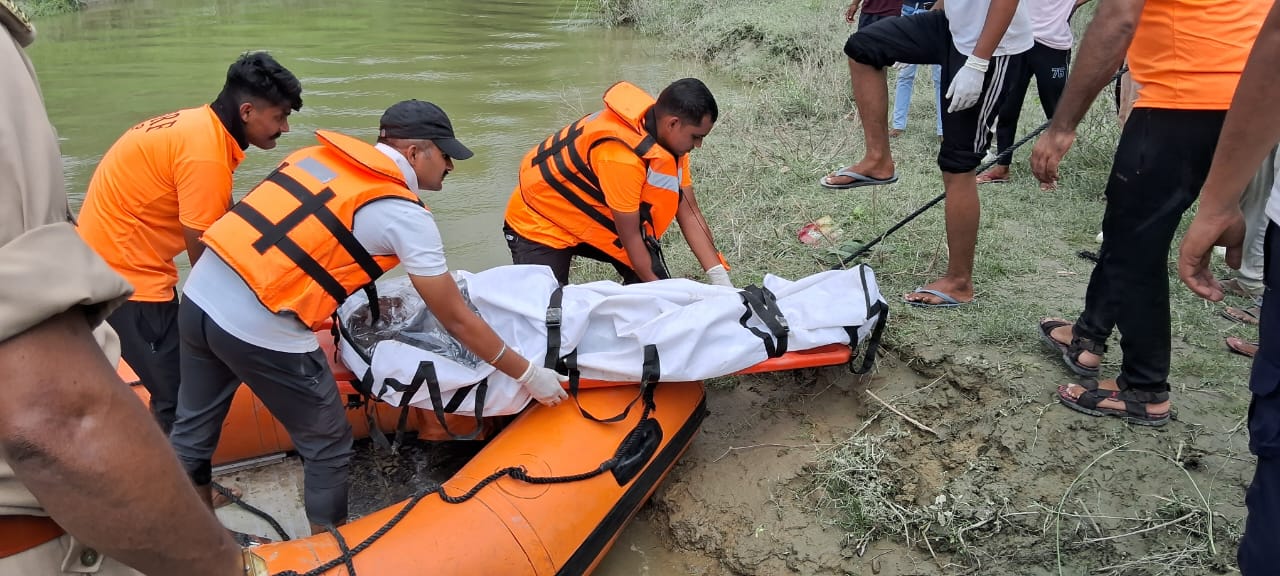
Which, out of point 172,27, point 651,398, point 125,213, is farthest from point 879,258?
point 172,27

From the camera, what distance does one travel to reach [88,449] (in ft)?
2.76

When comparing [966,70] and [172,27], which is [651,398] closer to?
[966,70]

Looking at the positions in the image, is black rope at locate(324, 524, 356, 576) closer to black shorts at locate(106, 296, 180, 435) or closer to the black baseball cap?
black shorts at locate(106, 296, 180, 435)

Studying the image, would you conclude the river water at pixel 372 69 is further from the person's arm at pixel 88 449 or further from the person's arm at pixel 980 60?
the person's arm at pixel 88 449

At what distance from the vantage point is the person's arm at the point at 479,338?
8.27ft

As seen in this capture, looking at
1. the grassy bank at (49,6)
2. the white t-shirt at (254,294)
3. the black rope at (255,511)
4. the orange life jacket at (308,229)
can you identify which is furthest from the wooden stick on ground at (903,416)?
the grassy bank at (49,6)

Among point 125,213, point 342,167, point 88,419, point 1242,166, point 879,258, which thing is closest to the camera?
point 88,419

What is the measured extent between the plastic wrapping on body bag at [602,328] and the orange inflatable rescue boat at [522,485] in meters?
0.11

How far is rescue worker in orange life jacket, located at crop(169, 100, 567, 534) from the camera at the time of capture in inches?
95.6

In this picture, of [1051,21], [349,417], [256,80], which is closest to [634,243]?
[349,417]

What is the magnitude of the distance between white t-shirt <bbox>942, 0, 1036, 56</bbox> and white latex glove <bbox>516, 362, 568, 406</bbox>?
76.1 inches

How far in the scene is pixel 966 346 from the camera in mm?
3270

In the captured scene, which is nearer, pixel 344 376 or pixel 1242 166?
pixel 1242 166

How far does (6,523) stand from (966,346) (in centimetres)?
310
